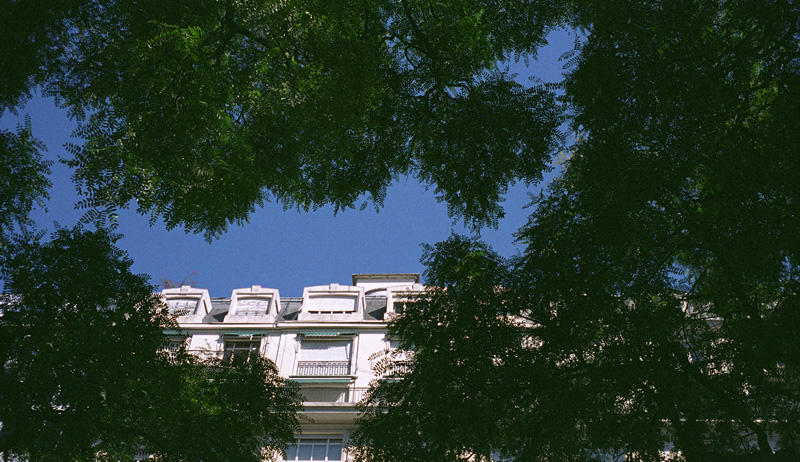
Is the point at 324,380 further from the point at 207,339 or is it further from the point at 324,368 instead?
the point at 207,339

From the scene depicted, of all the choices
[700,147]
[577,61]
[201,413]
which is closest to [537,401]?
[700,147]

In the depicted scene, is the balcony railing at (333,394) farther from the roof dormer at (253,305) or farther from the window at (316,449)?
the roof dormer at (253,305)

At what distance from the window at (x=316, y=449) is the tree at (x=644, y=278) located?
49.0 feet

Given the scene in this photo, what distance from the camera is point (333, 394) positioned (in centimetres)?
2559

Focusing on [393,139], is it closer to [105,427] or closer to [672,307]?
[672,307]

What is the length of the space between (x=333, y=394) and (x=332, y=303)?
17.0ft

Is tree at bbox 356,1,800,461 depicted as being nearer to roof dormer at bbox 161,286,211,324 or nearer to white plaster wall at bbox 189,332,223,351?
white plaster wall at bbox 189,332,223,351

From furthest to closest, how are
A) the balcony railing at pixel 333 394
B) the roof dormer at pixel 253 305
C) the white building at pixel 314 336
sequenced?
1. the roof dormer at pixel 253 305
2. the balcony railing at pixel 333 394
3. the white building at pixel 314 336

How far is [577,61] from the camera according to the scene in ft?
25.1

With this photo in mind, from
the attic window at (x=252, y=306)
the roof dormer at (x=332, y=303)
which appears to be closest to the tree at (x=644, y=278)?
the roof dormer at (x=332, y=303)

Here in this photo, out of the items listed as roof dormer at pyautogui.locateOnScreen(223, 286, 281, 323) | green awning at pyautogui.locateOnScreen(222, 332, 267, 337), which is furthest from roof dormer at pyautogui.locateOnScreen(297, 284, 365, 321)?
green awning at pyautogui.locateOnScreen(222, 332, 267, 337)

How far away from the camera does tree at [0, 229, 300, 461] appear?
327 inches

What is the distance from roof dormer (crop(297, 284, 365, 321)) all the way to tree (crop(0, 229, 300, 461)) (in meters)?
17.6

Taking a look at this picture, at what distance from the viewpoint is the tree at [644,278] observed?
22.3 ft
